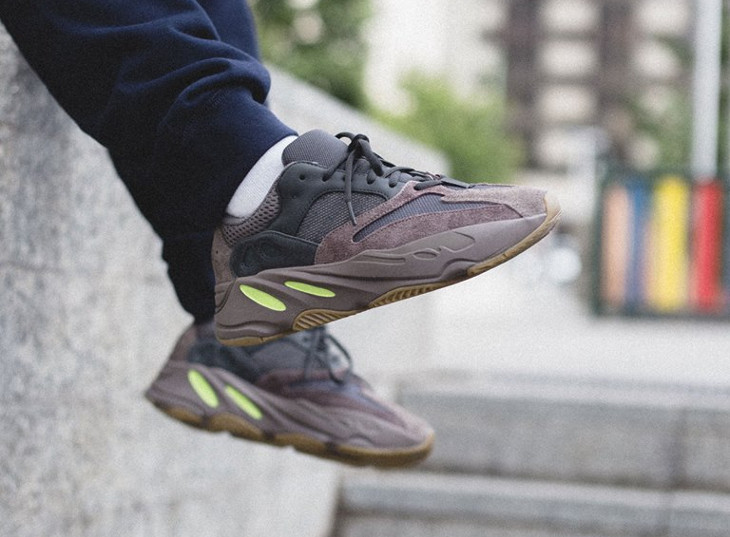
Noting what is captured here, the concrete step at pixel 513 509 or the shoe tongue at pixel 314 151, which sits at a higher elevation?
the shoe tongue at pixel 314 151

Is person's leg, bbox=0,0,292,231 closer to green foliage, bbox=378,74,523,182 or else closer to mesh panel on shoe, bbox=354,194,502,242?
mesh panel on shoe, bbox=354,194,502,242

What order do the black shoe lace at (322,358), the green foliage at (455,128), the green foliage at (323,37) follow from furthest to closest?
the green foliage at (455,128)
the green foliage at (323,37)
the black shoe lace at (322,358)

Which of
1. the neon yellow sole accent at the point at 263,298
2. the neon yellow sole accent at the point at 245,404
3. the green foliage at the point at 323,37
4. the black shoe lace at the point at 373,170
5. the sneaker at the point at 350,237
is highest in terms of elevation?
the black shoe lace at the point at 373,170

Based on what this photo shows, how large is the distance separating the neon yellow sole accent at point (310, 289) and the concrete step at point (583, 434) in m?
1.80

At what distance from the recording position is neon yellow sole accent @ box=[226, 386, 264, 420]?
199cm

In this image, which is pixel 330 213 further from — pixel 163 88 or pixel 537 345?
pixel 537 345

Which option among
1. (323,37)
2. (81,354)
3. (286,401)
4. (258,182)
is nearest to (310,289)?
(258,182)

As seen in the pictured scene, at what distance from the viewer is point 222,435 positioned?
9.09ft

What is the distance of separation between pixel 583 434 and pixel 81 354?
168 centimetres

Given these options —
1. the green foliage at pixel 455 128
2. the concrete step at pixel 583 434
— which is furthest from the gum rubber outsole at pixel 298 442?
the green foliage at pixel 455 128

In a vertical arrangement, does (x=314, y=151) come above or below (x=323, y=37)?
above

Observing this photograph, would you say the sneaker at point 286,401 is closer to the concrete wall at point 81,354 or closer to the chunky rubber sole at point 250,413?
the chunky rubber sole at point 250,413

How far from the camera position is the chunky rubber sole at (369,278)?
158 cm

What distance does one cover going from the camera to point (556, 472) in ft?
10.6
